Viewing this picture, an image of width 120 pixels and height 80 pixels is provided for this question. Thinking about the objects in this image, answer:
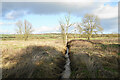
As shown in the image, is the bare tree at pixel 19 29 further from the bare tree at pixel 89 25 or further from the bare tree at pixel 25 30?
the bare tree at pixel 89 25

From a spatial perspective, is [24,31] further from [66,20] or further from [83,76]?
[83,76]

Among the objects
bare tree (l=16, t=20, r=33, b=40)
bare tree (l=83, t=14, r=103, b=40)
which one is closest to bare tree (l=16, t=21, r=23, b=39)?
bare tree (l=16, t=20, r=33, b=40)

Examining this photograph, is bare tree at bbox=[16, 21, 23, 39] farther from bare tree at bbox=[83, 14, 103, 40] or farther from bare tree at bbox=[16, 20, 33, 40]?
bare tree at bbox=[83, 14, 103, 40]

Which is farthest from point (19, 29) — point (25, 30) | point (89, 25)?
point (89, 25)

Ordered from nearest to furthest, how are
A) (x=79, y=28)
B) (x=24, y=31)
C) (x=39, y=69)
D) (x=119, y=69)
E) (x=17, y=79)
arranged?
(x=17, y=79) → (x=119, y=69) → (x=39, y=69) → (x=24, y=31) → (x=79, y=28)

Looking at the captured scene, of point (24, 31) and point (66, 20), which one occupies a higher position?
point (66, 20)

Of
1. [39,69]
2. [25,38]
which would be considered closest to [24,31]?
[25,38]

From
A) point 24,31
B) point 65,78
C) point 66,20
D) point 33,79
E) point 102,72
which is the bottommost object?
point 65,78

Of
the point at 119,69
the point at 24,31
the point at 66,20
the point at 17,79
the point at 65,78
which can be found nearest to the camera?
the point at 17,79

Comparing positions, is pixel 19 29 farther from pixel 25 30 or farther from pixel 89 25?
pixel 89 25

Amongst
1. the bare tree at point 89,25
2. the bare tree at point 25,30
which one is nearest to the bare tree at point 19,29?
the bare tree at point 25,30

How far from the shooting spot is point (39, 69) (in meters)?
6.45

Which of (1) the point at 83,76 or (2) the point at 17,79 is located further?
(1) the point at 83,76

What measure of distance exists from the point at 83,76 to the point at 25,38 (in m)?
26.8
